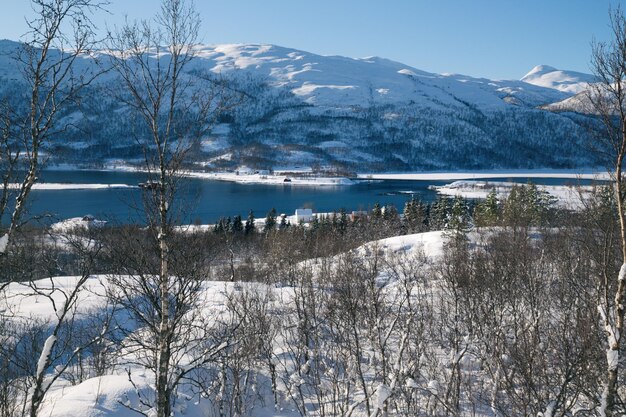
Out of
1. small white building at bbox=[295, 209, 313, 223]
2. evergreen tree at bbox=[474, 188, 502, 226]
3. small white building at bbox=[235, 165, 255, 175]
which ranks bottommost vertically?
small white building at bbox=[295, 209, 313, 223]

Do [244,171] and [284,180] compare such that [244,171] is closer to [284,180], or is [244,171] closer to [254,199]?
[284,180]

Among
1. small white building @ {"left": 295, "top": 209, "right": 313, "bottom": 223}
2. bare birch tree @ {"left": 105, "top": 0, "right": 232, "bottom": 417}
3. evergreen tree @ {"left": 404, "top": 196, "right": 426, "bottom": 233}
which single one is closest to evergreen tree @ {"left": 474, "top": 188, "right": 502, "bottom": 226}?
evergreen tree @ {"left": 404, "top": 196, "right": 426, "bottom": 233}

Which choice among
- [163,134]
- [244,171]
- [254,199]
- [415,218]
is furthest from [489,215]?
[244,171]

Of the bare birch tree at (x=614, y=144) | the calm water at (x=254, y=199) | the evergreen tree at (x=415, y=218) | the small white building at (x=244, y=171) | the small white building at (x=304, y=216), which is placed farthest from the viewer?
the small white building at (x=244, y=171)

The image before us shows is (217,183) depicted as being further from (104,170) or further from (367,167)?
(367,167)

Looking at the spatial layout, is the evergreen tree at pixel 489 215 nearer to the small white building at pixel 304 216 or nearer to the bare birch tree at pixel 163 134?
the small white building at pixel 304 216

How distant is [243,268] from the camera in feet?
127

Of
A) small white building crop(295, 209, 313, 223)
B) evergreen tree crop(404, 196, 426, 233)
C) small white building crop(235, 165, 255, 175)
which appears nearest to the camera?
evergreen tree crop(404, 196, 426, 233)

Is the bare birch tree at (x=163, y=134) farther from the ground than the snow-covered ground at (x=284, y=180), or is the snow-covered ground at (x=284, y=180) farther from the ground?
→ the bare birch tree at (x=163, y=134)

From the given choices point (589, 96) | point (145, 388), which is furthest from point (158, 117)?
point (589, 96)

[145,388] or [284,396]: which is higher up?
[145,388]

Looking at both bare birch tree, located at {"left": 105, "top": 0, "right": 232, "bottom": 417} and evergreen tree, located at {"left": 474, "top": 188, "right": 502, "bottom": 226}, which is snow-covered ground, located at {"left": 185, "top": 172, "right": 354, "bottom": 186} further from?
bare birch tree, located at {"left": 105, "top": 0, "right": 232, "bottom": 417}

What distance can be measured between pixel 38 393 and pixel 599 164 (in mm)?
10080

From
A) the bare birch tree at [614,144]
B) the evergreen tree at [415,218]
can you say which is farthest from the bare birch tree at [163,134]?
the evergreen tree at [415,218]
